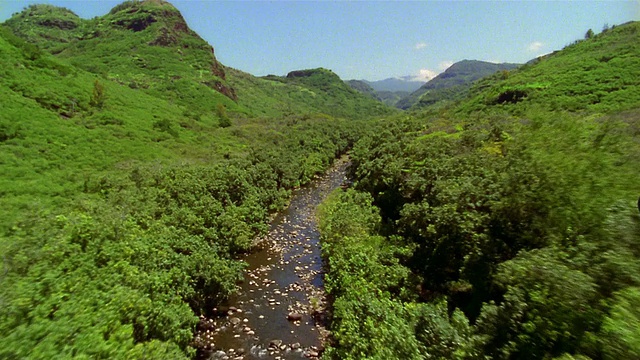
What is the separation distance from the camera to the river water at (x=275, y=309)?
19.0 metres

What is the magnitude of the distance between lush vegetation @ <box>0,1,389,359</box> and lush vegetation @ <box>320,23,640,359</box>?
9.00 meters

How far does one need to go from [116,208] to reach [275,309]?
42.1 ft

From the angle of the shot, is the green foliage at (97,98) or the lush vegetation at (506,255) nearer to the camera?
the lush vegetation at (506,255)

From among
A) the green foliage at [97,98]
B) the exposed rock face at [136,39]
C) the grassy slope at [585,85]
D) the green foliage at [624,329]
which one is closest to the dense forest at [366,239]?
the green foliage at [624,329]

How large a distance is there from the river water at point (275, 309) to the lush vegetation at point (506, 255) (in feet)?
7.26

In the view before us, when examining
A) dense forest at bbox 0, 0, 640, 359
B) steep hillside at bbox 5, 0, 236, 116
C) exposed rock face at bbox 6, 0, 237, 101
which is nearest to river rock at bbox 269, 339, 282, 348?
dense forest at bbox 0, 0, 640, 359

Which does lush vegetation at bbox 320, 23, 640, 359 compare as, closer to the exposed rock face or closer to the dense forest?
the dense forest

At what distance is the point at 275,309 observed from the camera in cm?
2270

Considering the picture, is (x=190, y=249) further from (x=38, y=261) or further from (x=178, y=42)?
(x=178, y=42)

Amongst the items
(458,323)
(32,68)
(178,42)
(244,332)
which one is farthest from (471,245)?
(178,42)

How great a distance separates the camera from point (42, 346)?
953 cm

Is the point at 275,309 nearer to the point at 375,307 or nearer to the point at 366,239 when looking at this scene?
the point at 366,239

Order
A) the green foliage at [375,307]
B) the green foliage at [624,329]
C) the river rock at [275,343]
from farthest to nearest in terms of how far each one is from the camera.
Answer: the river rock at [275,343], the green foliage at [375,307], the green foliage at [624,329]

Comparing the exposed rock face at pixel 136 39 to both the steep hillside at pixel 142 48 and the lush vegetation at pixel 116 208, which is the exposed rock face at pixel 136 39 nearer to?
the steep hillside at pixel 142 48
